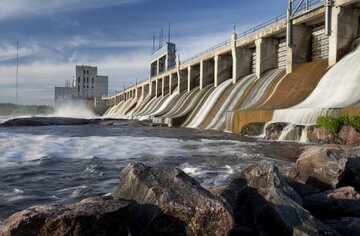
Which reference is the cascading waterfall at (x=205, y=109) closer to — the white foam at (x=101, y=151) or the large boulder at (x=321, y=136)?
the large boulder at (x=321, y=136)

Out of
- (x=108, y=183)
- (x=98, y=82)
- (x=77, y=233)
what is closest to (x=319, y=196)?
(x=77, y=233)

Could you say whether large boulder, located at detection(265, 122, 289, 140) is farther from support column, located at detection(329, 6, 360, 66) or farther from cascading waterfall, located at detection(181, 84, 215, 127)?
cascading waterfall, located at detection(181, 84, 215, 127)

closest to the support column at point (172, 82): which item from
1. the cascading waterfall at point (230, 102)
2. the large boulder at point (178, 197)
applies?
the cascading waterfall at point (230, 102)

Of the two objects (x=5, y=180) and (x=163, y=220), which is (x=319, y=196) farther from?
(x=5, y=180)

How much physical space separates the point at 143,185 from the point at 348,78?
1558 centimetres

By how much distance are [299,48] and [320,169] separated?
1905 centimetres

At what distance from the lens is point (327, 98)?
17.4m

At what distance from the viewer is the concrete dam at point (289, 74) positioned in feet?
56.6

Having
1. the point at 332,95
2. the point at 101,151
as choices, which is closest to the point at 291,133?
the point at 332,95

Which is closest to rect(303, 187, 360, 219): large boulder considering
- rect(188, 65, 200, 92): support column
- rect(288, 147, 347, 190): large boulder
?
rect(288, 147, 347, 190): large boulder

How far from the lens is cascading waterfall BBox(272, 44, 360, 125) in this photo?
15.2 meters

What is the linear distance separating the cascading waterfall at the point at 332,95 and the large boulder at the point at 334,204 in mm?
9461

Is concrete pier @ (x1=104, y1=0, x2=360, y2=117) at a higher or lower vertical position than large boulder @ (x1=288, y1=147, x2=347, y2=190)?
higher

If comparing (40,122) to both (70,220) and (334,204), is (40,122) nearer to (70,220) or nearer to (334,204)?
(334,204)
